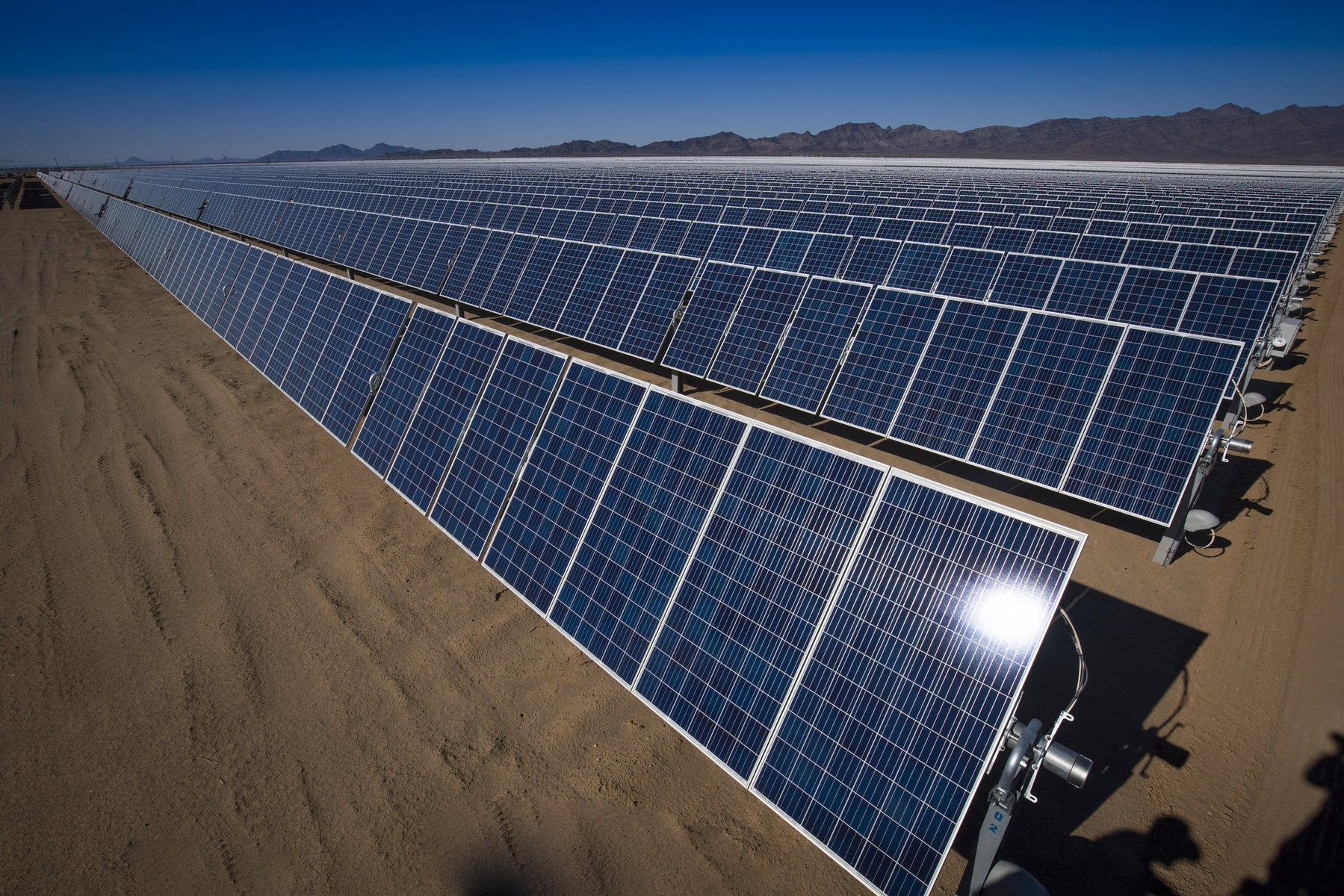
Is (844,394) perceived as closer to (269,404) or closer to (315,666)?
(315,666)

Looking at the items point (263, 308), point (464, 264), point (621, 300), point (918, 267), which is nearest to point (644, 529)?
point (621, 300)

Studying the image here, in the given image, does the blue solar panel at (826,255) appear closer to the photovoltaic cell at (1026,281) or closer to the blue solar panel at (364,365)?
the photovoltaic cell at (1026,281)

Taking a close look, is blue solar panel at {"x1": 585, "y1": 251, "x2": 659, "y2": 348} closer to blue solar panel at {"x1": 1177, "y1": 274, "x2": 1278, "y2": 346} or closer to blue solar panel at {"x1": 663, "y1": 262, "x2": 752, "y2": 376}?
blue solar panel at {"x1": 663, "y1": 262, "x2": 752, "y2": 376}

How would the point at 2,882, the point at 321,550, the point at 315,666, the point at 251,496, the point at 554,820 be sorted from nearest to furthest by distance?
the point at 2,882, the point at 554,820, the point at 315,666, the point at 321,550, the point at 251,496

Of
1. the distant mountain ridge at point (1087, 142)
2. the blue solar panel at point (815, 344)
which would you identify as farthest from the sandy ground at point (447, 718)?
the distant mountain ridge at point (1087, 142)

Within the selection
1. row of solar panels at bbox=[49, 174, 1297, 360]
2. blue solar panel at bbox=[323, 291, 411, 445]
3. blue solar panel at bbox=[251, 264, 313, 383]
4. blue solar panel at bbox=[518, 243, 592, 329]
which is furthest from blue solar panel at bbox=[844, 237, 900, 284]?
blue solar panel at bbox=[251, 264, 313, 383]

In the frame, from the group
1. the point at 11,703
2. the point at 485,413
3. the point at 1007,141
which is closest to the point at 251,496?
the point at 11,703
